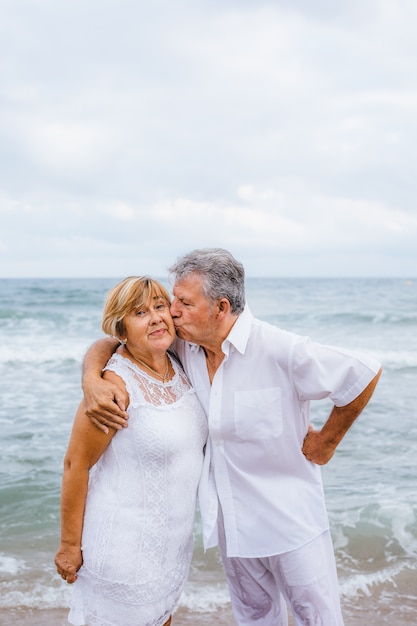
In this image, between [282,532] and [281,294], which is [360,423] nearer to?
[282,532]

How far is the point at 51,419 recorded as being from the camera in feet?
32.8

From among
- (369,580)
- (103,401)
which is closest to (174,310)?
(103,401)

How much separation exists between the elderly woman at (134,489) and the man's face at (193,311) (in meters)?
0.07

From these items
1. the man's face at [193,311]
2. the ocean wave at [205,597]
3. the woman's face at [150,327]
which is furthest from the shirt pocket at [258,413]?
the ocean wave at [205,597]

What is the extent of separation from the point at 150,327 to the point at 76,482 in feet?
2.59

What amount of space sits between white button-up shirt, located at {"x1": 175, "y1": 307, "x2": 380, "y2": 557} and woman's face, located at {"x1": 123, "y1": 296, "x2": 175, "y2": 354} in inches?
12.0

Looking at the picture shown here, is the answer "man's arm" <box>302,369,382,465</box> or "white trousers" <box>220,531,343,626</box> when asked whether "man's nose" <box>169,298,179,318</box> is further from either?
"white trousers" <box>220,531,343,626</box>

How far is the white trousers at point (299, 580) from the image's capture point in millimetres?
3170

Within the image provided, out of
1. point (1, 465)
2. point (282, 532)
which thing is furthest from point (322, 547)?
point (1, 465)

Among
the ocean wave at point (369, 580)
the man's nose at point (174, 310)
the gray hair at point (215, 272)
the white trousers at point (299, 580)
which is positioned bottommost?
the ocean wave at point (369, 580)

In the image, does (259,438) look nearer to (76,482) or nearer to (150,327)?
(150,327)

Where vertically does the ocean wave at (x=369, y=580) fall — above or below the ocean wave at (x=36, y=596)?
above

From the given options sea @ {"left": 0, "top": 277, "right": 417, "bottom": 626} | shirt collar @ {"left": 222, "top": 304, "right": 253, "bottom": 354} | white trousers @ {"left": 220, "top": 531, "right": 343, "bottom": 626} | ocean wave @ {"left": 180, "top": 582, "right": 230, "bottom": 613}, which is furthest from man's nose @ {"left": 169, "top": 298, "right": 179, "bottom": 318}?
ocean wave @ {"left": 180, "top": 582, "right": 230, "bottom": 613}

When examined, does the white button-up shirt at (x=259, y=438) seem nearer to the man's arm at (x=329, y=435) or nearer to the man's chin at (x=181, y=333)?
the man's arm at (x=329, y=435)
